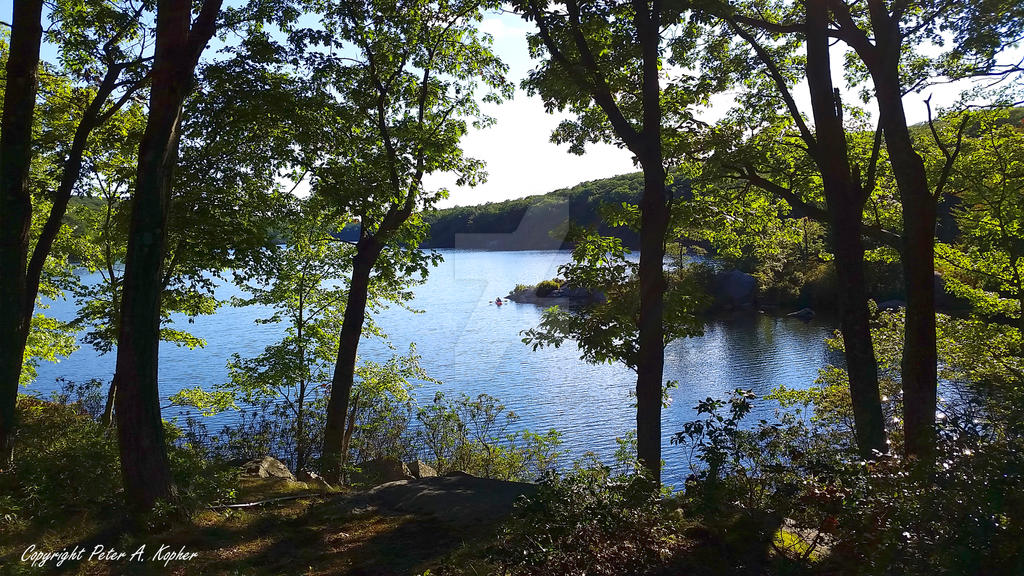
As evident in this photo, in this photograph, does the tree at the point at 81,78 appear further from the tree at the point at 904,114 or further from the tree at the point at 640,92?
the tree at the point at 904,114

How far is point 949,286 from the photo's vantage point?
14133mm

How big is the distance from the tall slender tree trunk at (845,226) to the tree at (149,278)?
8.47 m

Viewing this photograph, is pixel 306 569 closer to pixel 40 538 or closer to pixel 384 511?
pixel 384 511

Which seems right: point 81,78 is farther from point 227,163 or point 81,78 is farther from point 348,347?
point 348,347

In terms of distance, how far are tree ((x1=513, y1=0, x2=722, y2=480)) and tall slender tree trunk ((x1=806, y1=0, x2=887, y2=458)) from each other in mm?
1744

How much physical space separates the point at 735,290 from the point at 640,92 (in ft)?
126

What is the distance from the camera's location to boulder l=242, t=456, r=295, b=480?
9156 mm

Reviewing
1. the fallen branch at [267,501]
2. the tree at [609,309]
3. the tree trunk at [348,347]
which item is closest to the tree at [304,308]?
the tree trunk at [348,347]

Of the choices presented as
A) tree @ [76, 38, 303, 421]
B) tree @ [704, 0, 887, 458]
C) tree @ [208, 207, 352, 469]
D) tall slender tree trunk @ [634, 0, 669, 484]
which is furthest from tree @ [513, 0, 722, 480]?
tree @ [208, 207, 352, 469]

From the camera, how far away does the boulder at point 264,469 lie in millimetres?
9156

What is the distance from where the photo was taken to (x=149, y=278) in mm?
5562

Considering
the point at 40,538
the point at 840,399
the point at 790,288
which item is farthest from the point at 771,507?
the point at 790,288

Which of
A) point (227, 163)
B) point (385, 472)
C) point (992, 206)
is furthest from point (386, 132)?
point (992, 206)

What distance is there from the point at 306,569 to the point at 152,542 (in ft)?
4.58
